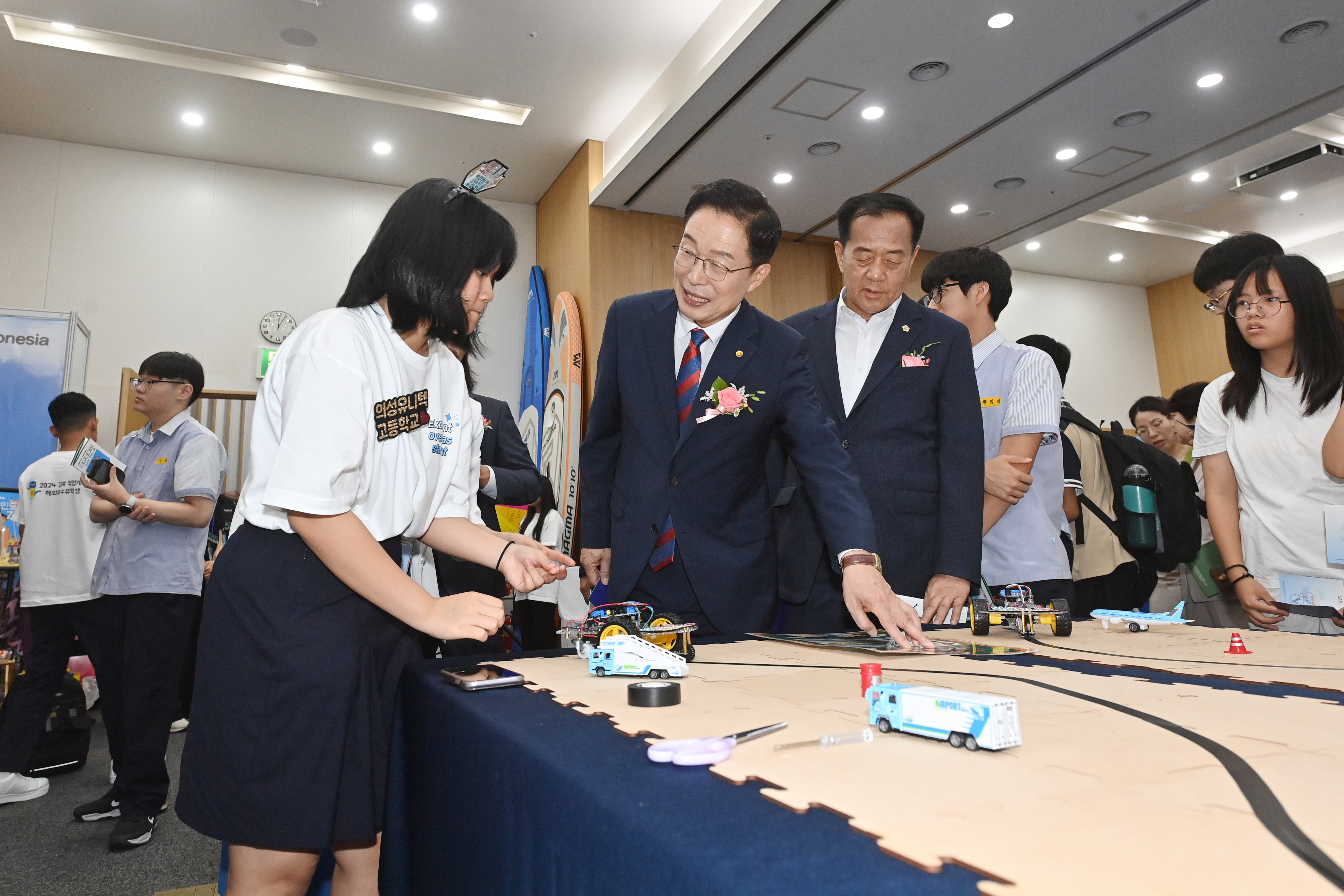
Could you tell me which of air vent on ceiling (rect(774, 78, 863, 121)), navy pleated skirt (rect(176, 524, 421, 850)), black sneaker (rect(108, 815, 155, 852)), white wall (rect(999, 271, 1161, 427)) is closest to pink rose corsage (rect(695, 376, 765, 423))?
navy pleated skirt (rect(176, 524, 421, 850))

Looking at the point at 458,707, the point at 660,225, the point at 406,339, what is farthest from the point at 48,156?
the point at 458,707

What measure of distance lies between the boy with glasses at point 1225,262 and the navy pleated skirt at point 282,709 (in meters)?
2.40

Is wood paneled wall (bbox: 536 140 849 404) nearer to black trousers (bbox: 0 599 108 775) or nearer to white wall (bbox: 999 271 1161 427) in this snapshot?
white wall (bbox: 999 271 1161 427)

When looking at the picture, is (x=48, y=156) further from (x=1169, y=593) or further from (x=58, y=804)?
(x=1169, y=593)

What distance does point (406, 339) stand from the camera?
1146 mm

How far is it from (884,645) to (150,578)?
2.42 m

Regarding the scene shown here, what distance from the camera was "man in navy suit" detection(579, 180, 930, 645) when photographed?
1560 mm

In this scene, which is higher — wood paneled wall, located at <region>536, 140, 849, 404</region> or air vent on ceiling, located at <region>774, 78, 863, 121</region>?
air vent on ceiling, located at <region>774, 78, 863, 121</region>

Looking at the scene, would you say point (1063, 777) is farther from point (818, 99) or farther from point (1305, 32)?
point (1305, 32)

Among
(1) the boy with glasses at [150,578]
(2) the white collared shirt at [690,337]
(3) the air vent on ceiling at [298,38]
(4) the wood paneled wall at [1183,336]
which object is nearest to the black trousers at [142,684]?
(1) the boy with glasses at [150,578]

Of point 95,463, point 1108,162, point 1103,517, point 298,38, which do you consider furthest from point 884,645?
point 1108,162

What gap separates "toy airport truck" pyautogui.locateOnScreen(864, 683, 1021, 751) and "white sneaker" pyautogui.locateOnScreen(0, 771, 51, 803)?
343 centimetres

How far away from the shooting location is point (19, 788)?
9.48 ft

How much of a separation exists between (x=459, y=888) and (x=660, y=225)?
5.63 m
